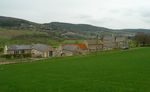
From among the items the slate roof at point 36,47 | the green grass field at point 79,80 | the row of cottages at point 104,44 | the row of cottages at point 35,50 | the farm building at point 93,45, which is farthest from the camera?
the row of cottages at point 104,44

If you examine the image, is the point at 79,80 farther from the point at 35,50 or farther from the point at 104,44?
the point at 104,44

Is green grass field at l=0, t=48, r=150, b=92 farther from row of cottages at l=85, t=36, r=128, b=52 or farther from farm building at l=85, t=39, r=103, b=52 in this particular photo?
row of cottages at l=85, t=36, r=128, b=52

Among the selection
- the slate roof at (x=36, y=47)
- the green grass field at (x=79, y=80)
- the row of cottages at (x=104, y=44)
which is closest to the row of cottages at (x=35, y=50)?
the slate roof at (x=36, y=47)

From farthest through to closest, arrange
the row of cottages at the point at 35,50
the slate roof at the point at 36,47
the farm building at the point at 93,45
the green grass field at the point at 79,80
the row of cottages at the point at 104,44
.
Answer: the row of cottages at the point at 104,44, the farm building at the point at 93,45, the slate roof at the point at 36,47, the row of cottages at the point at 35,50, the green grass field at the point at 79,80

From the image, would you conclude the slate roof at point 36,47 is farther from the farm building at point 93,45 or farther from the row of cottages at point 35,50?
the farm building at point 93,45

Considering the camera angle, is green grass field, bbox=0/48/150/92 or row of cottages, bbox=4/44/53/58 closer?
green grass field, bbox=0/48/150/92

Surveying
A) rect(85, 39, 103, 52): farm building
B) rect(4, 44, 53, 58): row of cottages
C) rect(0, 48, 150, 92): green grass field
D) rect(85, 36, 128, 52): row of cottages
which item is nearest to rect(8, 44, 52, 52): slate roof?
rect(4, 44, 53, 58): row of cottages

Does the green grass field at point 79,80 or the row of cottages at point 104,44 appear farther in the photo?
the row of cottages at point 104,44

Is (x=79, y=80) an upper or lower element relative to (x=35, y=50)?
upper

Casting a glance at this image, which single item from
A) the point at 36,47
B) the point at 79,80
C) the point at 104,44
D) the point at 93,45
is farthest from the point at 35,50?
the point at 79,80

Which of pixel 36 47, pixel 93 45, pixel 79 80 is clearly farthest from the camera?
pixel 93 45

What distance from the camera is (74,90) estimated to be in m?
22.4

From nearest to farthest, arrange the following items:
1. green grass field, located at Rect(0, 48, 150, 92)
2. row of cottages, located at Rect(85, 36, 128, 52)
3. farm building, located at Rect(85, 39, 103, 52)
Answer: green grass field, located at Rect(0, 48, 150, 92) → farm building, located at Rect(85, 39, 103, 52) → row of cottages, located at Rect(85, 36, 128, 52)

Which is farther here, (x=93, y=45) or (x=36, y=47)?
(x=93, y=45)
